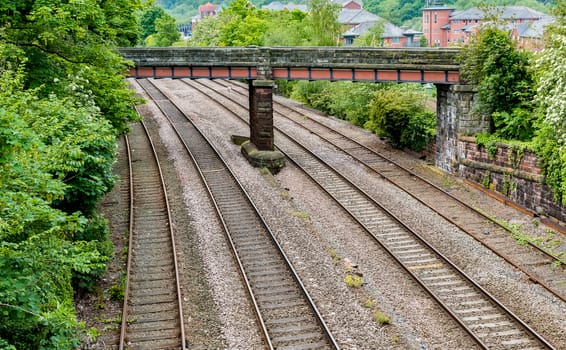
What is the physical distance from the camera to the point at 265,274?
784 inches

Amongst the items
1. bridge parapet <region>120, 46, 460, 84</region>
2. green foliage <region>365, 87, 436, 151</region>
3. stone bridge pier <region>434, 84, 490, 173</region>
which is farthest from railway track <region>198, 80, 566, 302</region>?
bridge parapet <region>120, 46, 460, 84</region>

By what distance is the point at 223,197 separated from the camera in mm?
27953

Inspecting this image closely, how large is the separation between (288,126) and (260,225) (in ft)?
67.7

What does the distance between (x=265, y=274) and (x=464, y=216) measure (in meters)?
9.09

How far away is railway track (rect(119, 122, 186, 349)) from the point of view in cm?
1625

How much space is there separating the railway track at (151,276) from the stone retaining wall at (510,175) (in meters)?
13.2

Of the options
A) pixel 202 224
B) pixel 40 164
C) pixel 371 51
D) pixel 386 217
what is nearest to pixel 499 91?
pixel 371 51

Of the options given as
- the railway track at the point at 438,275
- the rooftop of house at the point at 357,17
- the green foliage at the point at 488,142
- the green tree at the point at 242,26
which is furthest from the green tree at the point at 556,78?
the rooftop of house at the point at 357,17

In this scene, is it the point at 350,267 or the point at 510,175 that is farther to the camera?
the point at 510,175

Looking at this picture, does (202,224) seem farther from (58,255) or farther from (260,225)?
(58,255)

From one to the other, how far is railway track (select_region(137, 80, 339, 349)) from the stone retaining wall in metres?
10.1

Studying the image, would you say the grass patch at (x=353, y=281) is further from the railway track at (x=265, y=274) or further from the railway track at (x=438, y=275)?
the railway track at (x=438, y=275)

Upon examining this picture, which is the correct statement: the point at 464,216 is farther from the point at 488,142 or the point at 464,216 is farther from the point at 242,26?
the point at 242,26

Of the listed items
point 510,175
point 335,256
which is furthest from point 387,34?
point 335,256
